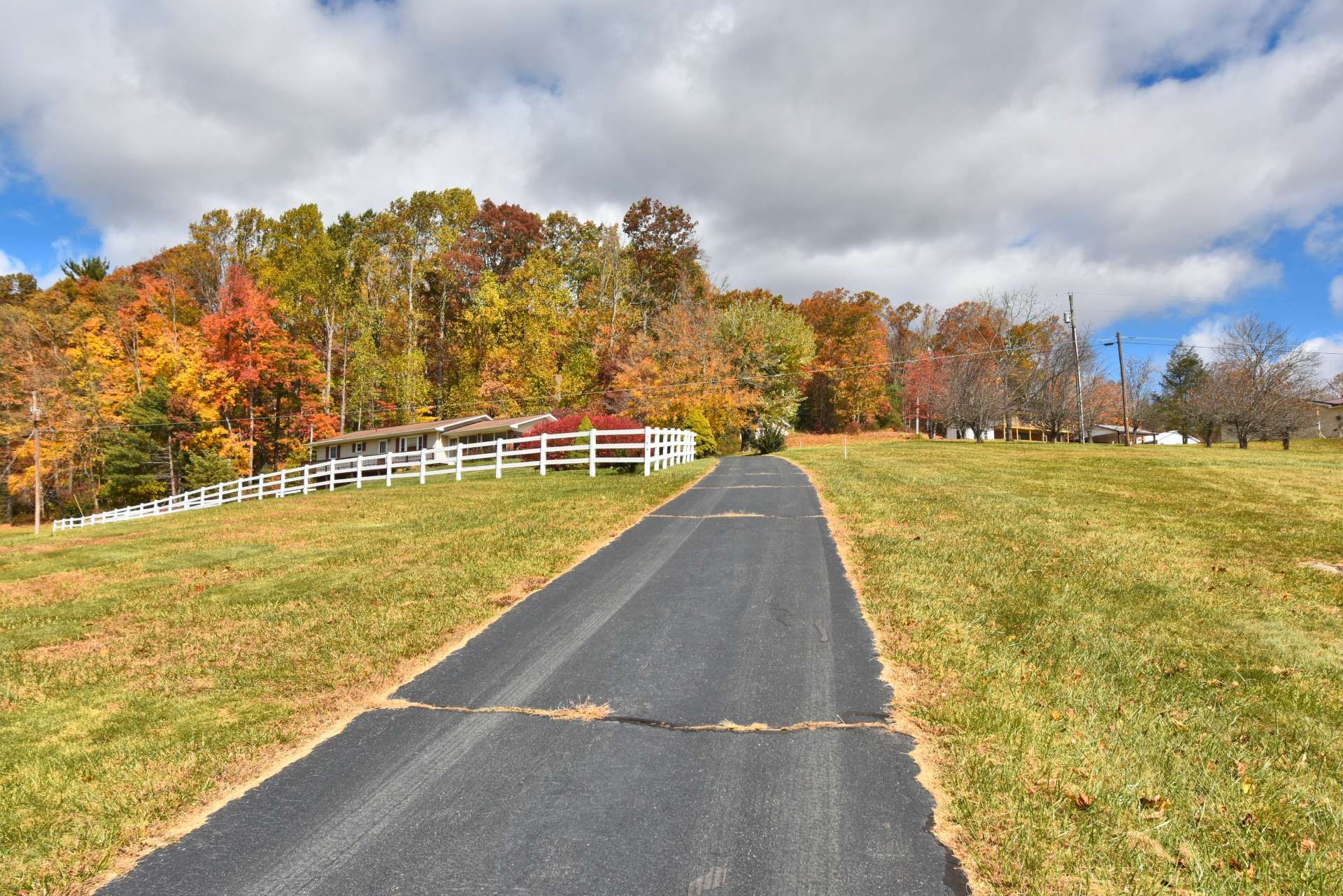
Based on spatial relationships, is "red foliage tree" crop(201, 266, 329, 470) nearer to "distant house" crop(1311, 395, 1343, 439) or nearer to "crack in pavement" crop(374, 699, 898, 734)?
"crack in pavement" crop(374, 699, 898, 734)

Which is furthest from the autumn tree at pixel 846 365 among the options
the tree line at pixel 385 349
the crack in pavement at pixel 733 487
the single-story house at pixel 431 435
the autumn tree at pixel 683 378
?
the crack in pavement at pixel 733 487

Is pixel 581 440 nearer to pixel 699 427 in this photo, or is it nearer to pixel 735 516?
pixel 735 516

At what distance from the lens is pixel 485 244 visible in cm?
4781

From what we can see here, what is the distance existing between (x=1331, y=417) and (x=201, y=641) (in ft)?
345

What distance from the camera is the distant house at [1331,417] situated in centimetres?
7094

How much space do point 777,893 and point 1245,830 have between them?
2387 mm

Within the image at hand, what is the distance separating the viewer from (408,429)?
131ft

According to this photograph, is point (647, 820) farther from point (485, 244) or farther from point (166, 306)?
point (166, 306)

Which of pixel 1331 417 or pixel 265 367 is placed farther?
pixel 1331 417

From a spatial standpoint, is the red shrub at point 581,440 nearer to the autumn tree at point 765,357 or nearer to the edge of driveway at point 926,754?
the edge of driveway at point 926,754

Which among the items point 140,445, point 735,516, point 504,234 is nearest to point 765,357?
point 504,234

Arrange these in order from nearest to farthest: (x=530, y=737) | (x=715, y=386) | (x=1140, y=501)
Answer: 1. (x=530, y=737)
2. (x=1140, y=501)
3. (x=715, y=386)

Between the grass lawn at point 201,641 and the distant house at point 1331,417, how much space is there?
312 feet

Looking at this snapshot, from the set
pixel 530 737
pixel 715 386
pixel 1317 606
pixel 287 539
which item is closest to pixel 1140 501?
pixel 1317 606
